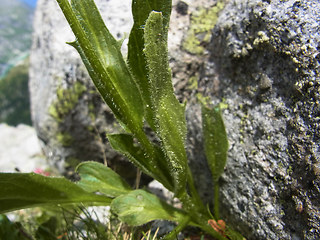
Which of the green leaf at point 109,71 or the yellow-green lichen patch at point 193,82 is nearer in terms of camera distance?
the green leaf at point 109,71

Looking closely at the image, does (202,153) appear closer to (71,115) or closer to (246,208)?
(246,208)

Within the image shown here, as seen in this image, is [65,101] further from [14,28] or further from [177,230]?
[14,28]

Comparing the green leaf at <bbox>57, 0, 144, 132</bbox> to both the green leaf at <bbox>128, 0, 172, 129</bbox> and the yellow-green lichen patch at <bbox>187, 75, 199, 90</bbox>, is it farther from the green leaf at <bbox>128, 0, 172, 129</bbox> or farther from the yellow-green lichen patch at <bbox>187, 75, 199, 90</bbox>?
the yellow-green lichen patch at <bbox>187, 75, 199, 90</bbox>

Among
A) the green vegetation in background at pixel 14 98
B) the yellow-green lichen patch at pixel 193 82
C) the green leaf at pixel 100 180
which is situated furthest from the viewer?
the green vegetation in background at pixel 14 98

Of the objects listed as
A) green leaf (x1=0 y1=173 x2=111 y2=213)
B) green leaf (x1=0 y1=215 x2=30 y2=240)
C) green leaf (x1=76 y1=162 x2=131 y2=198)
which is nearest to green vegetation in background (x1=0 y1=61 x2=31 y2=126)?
green leaf (x1=0 y1=215 x2=30 y2=240)

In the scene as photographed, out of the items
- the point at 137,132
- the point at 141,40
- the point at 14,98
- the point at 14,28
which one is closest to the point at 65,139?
the point at 137,132

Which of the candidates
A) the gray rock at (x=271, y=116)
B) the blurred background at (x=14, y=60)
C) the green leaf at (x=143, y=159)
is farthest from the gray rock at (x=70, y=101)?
the blurred background at (x=14, y=60)

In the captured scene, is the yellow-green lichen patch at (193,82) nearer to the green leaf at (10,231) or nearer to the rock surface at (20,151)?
the green leaf at (10,231)

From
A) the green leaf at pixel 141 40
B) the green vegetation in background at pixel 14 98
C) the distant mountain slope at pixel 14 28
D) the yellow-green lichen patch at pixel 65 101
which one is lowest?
the green vegetation in background at pixel 14 98
